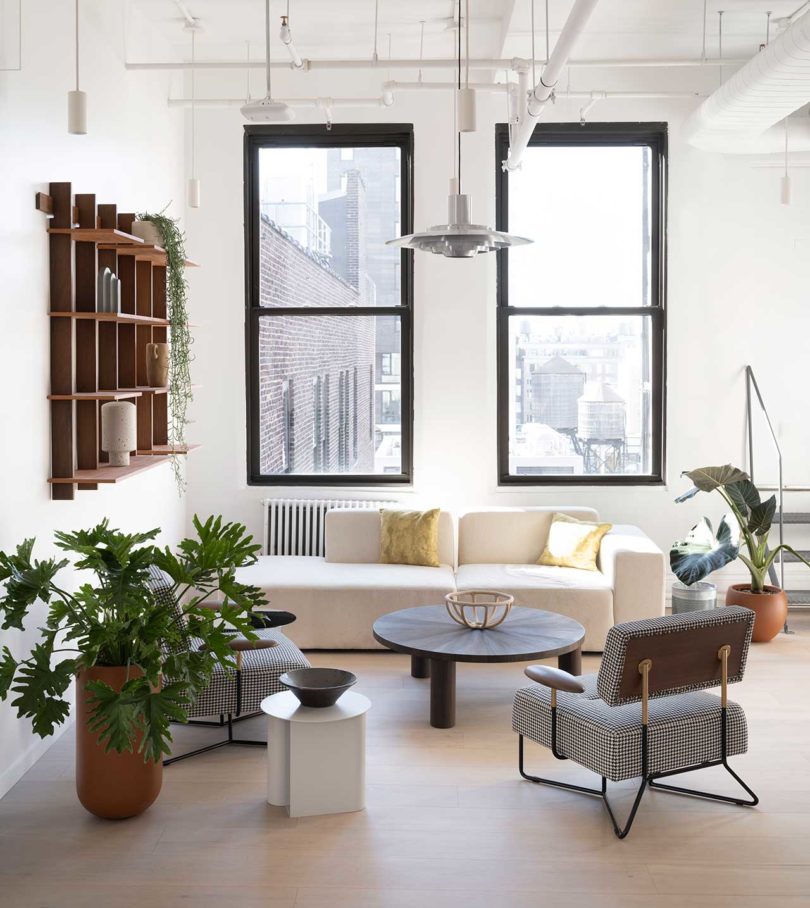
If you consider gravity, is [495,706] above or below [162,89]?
below

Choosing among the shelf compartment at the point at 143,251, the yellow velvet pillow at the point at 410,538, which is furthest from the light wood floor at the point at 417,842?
the shelf compartment at the point at 143,251

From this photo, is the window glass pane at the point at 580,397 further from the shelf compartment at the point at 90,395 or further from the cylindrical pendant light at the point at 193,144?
the shelf compartment at the point at 90,395

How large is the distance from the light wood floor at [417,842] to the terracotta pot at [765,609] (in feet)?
5.63

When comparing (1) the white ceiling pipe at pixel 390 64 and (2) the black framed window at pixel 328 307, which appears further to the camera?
(2) the black framed window at pixel 328 307

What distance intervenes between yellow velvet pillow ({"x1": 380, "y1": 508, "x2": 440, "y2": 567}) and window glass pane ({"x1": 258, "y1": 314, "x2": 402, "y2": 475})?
34.6 inches

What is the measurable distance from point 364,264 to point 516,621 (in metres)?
3.23

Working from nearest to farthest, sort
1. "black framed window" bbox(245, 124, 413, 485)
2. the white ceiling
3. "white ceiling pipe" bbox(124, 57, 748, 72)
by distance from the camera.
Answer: "white ceiling pipe" bbox(124, 57, 748, 72), the white ceiling, "black framed window" bbox(245, 124, 413, 485)

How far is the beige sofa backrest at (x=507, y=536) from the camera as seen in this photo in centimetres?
698

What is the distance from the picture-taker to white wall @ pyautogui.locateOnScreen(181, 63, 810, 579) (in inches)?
292

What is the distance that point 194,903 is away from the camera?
11.3ft

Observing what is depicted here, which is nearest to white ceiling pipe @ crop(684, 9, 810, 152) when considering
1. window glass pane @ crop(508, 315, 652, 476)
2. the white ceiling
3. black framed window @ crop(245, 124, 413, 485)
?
the white ceiling

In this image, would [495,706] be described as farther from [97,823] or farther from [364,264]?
[364,264]

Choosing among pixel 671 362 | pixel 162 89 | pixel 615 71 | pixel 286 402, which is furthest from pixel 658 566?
pixel 162 89

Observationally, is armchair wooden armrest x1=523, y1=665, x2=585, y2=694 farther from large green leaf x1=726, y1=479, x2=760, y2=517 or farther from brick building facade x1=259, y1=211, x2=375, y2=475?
brick building facade x1=259, y1=211, x2=375, y2=475
